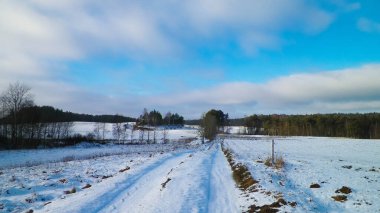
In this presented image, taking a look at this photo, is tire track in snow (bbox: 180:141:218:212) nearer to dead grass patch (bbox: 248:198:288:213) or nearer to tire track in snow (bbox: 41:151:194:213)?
dead grass patch (bbox: 248:198:288:213)

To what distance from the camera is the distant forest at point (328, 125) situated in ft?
421

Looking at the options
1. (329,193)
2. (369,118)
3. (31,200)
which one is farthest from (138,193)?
(369,118)

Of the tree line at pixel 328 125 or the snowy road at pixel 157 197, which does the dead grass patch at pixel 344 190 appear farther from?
the tree line at pixel 328 125

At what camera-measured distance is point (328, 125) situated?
143 meters

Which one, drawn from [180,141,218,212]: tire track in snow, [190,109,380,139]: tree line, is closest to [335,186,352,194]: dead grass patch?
[180,141,218,212]: tire track in snow

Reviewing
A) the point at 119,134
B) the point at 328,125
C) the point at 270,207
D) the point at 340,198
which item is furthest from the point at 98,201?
the point at 328,125

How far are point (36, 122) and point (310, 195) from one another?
7371cm

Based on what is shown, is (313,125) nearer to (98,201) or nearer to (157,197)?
(157,197)

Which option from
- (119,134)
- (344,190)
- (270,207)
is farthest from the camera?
(119,134)

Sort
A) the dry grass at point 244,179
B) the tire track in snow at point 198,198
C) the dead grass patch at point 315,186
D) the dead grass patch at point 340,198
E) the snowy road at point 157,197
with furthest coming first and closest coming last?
the dry grass at point 244,179, the dead grass patch at point 315,186, the snowy road at point 157,197, the tire track in snow at point 198,198, the dead grass patch at point 340,198

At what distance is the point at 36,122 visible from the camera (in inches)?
2906

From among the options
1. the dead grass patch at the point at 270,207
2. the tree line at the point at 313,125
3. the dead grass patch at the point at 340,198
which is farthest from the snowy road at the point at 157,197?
the tree line at the point at 313,125

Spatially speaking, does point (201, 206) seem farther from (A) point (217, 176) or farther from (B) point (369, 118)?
(B) point (369, 118)

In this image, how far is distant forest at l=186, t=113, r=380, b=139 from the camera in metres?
128
